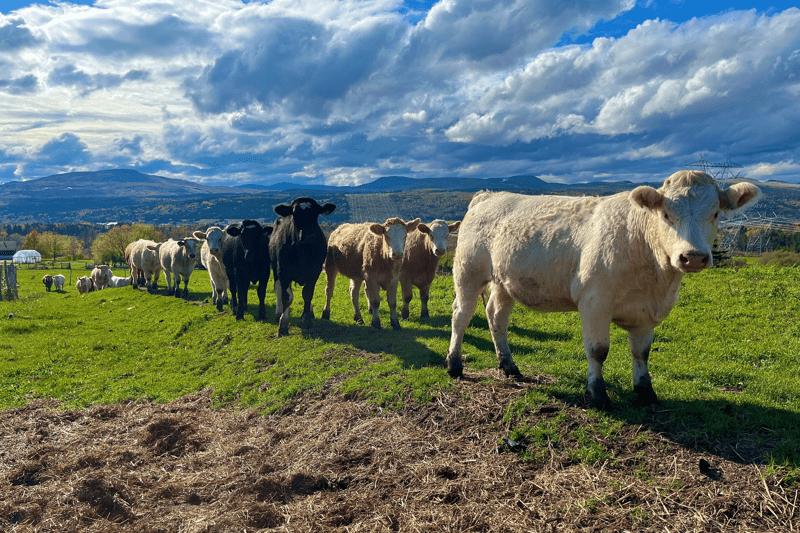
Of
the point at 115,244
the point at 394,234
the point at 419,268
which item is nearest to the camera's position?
the point at 394,234

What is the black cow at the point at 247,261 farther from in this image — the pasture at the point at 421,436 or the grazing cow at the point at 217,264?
the pasture at the point at 421,436

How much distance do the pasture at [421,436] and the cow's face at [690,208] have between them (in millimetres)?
2150

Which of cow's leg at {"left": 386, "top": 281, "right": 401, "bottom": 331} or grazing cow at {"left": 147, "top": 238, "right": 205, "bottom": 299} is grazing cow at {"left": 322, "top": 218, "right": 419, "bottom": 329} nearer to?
cow's leg at {"left": 386, "top": 281, "right": 401, "bottom": 331}

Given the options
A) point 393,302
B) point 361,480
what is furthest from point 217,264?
point 361,480

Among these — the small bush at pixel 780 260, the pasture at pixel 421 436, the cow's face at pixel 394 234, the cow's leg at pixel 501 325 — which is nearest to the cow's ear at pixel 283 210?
the cow's face at pixel 394 234

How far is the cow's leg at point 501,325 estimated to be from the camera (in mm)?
7559

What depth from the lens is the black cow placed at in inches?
599

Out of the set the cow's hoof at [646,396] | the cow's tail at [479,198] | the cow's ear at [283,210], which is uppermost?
the cow's ear at [283,210]

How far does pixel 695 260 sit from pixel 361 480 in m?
4.48

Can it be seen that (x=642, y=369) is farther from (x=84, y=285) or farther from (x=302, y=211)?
(x=84, y=285)

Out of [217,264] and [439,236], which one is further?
[217,264]

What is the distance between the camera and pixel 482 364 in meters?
8.36

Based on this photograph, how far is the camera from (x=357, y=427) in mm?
6777

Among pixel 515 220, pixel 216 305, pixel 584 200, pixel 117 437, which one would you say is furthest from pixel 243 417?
pixel 216 305
